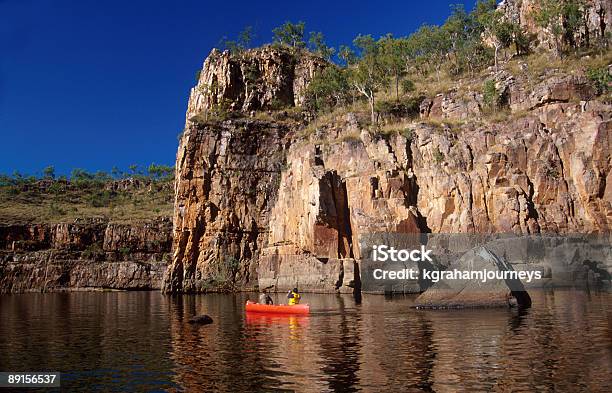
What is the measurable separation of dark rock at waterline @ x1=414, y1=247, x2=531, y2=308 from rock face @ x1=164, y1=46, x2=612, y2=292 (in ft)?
72.2

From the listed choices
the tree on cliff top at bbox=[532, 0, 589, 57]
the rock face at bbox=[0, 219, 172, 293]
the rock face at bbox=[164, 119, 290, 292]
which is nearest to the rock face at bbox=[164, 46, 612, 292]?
the rock face at bbox=[164, 119, 290, 292]

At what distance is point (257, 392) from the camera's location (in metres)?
16.0

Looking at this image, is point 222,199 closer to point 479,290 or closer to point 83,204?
point 479,290

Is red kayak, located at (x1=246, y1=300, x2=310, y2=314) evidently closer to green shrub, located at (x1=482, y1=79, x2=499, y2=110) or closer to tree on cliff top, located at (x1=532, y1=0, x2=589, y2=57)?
green shrub, located at (x1=482, y1=79, x2=499, y2=110)

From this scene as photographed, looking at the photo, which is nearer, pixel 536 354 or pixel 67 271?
pixel 536 354

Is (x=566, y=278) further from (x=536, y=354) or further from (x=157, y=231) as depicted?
(x=157, y=231)

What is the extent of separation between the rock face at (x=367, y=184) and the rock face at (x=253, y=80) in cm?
784

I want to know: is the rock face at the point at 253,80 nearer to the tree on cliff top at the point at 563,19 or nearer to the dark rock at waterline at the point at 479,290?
the tree on cliff top at the point at 563,19

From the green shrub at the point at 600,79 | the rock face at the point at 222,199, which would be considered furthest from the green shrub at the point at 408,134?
the green shrub at the point at 600,79

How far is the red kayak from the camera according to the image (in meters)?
37.7

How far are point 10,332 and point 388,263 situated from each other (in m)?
42.1

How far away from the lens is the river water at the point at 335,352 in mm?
17125

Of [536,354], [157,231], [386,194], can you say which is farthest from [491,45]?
[536,354]

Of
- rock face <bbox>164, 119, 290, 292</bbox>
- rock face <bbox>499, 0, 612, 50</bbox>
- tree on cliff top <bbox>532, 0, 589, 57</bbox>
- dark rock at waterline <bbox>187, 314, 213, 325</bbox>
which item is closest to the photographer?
dark rock at waterline <bbox>187, 314, 213, 325</bbox>
